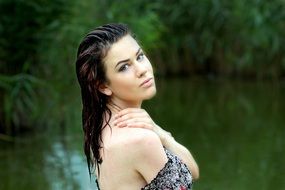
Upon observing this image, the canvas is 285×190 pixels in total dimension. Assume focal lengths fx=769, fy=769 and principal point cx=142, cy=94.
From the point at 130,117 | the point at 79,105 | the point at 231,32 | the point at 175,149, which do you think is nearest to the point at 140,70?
the point at 130,117

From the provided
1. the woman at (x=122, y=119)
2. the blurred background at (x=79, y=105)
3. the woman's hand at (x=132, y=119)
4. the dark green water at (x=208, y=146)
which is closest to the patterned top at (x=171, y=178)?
the woman at (x=122, y=119)

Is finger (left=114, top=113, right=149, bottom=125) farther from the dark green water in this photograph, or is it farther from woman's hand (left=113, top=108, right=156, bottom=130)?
the dark green water

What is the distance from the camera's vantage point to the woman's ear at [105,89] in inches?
91.1

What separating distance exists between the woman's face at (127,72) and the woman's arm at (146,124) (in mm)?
51

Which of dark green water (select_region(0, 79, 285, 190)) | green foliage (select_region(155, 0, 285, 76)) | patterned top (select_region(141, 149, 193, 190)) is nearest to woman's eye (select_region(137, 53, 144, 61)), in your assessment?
patterned top (select_region(141, 149, 193, 190))

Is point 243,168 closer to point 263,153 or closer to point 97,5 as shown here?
point 263,153

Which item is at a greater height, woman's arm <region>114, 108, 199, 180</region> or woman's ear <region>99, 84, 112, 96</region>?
woman's ear <region>99, 84, 112, 96</region>

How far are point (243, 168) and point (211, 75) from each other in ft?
20.5

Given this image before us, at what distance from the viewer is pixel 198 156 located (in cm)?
639

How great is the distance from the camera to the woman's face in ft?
7.45

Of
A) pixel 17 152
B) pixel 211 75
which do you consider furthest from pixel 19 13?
pixel 211 75

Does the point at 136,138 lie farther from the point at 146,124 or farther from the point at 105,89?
the point at 105,89

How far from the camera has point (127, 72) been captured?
228cm

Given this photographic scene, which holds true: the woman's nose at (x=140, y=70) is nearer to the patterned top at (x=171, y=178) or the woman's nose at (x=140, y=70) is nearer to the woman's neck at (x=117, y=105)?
the woman's neck at (x=117, y=105)
